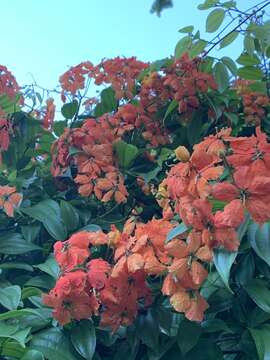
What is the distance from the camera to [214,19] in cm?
135

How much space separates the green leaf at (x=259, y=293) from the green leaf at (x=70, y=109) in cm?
84

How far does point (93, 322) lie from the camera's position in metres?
0.96

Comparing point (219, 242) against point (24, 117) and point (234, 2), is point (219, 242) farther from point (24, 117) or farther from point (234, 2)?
point (24, 117)

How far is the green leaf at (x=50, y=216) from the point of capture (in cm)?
120

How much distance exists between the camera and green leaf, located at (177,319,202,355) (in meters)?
0.86

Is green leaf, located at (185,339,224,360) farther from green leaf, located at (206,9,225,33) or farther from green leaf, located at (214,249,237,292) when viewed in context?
green leaf, located at (206,9,225,33)

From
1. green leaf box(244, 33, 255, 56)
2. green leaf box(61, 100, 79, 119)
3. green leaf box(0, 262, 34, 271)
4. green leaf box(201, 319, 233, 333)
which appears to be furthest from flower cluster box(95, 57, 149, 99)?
green leaf box(201, 319, 233, 333)

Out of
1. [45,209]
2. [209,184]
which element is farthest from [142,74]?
[209,184]

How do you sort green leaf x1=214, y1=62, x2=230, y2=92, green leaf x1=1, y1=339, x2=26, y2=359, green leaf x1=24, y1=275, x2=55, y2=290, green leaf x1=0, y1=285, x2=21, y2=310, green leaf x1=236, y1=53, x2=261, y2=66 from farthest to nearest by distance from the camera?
green leaf x1=236, y1=53, x2=261, y2=66 < green leaf x1=214, y1=62, x2=230, y2=92 < green leaf x1=24, y1=275, x2=55, y2=290 < green leaf x1=0, y1=285, x2=21, y2=310 < green leaf x1=1, y1=339, x2=26, y2=359

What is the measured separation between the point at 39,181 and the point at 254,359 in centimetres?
74

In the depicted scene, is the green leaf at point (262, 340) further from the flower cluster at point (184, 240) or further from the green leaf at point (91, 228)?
the green leaf at point (91, 228)

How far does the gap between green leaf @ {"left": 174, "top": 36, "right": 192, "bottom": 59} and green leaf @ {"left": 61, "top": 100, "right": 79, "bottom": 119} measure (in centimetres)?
32

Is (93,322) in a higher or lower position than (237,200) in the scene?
lower

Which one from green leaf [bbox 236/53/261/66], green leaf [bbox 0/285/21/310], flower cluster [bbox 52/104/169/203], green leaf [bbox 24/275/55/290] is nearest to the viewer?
green leaf [bbox 0/285/21/310]
